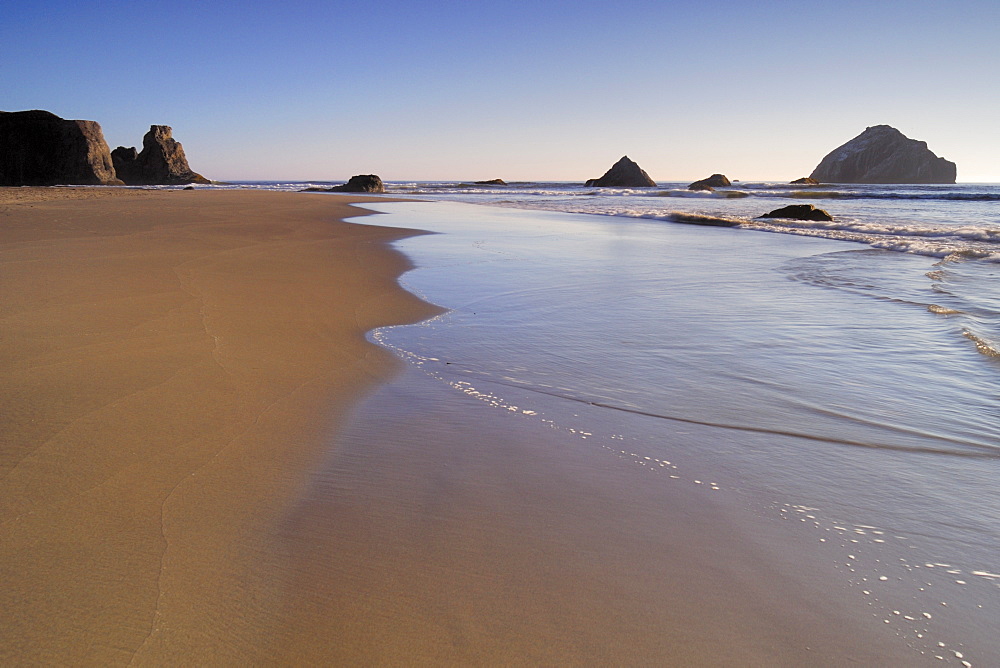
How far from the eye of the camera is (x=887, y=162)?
9738 cm

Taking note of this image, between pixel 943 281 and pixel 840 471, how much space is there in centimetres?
671

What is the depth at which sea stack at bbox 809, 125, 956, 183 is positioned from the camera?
95500mm

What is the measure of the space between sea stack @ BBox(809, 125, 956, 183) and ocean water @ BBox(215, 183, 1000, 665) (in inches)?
4444

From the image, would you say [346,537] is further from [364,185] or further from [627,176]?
[627,176]

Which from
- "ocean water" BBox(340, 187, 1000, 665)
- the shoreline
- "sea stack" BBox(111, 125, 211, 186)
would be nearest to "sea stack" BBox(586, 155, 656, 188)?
"sea stack" BBox(111, 125, 211, 186)

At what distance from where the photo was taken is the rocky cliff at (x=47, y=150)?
187 ft

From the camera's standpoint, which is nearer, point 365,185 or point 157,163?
point 365,185

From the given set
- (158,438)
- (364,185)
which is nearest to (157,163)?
(364,185)

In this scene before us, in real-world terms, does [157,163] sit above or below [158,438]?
above

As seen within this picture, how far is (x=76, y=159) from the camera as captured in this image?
57.1 metres

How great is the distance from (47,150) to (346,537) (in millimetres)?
75694

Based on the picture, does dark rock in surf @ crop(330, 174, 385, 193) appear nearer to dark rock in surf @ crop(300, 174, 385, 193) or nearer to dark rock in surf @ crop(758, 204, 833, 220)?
dark rock in surf @ crop(300, 174, 385, 193)

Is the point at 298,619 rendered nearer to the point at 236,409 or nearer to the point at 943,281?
the point at 236,409

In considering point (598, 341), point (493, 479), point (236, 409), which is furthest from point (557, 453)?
point (598, 341)
